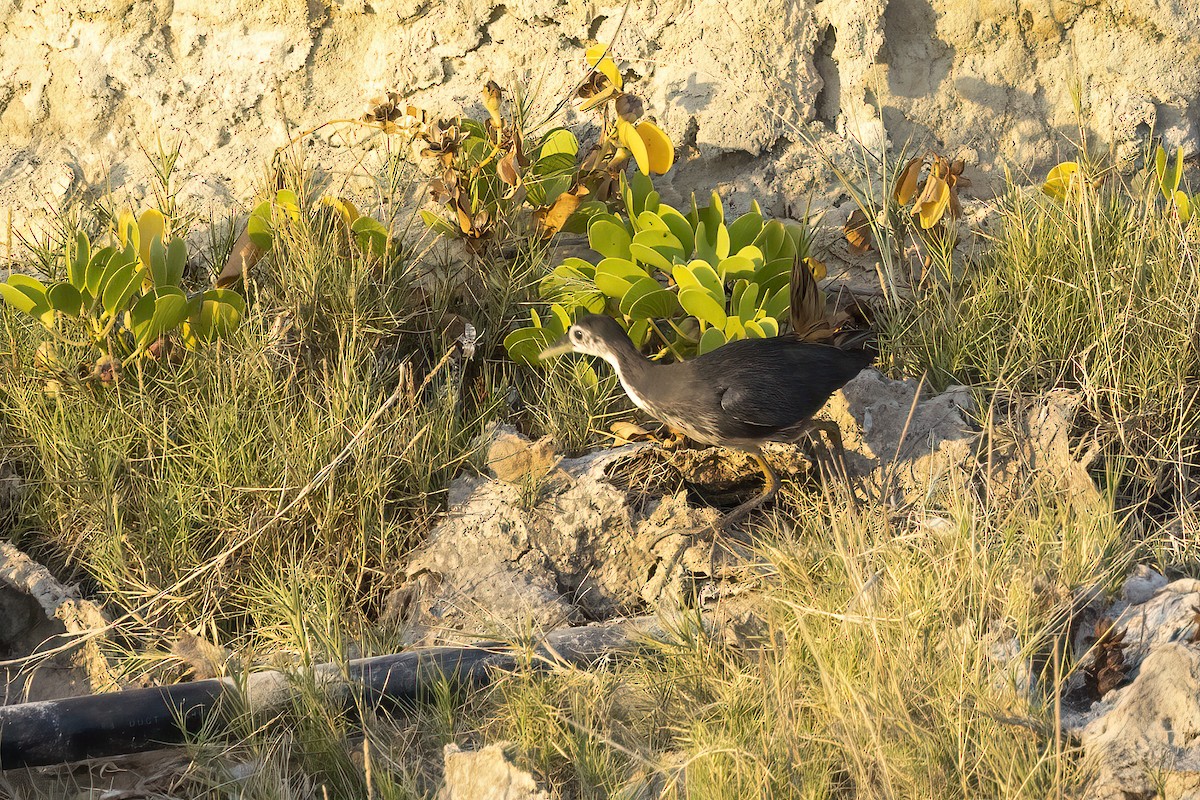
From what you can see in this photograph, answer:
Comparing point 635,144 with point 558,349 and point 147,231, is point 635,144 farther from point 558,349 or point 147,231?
point 147,231

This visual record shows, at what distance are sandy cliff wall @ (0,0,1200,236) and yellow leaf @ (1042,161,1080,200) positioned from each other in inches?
11.4

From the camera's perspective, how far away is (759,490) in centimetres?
397

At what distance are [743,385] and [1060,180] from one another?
4.91ft

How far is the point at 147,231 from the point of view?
394 cm

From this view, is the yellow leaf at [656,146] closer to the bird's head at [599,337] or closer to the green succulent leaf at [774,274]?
the green succulent leaf at [774,274]

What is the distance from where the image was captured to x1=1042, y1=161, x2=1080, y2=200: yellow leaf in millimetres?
4234

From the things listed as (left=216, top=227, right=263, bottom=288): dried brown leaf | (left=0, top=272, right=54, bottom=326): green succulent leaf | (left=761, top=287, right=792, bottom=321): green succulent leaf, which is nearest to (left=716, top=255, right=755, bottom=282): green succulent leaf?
(left=761, top=287, right=792, bottom=321): green succulent leaf

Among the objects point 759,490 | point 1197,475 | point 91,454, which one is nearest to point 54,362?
point 91,454

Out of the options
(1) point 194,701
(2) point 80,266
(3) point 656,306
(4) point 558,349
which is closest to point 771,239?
(3) point 656,306

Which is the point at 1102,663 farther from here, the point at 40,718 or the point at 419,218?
the point at 419,218

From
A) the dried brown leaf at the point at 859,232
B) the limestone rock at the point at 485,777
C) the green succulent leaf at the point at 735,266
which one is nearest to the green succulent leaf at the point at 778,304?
the green succulent leaf at the point at 735,266

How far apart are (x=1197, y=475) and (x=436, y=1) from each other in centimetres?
311

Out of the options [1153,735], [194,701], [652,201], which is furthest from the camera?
[652,201]

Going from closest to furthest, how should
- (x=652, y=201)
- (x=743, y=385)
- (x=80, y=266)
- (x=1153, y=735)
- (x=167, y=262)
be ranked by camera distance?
1. (x=1153, y=735)
2. (x=743, y=385)
3. (x=80, y=266)
4. (x=167, y=262)
5. (x=652, y=201)
